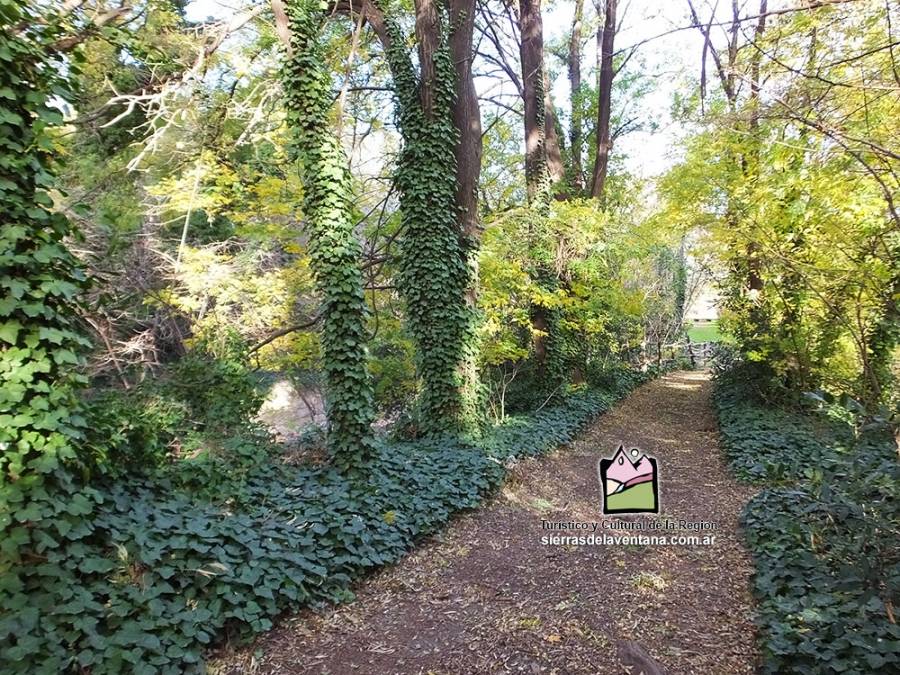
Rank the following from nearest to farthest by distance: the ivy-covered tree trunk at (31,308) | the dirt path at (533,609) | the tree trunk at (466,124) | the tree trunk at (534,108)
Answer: the ivy-covered tree trunk at (31,308) < the dirt path at (533,609) < the tree trunk at (466,124) < the tree trunk at (534,108)

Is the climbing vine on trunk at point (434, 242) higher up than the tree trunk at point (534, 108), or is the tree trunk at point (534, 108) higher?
the tree trunk at point (534, 108)

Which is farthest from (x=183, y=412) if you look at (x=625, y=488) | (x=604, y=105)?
(x=604, y=105)

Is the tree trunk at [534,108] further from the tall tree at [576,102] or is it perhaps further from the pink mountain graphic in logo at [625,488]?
the pink mountain graphic in logo at [625,488]

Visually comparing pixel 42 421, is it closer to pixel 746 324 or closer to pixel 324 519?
pixel 324 519

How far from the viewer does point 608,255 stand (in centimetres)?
948

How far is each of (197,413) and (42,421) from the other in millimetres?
2954

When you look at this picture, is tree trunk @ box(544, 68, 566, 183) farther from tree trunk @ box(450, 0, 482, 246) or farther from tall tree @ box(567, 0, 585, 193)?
tree trunk @ box(450, 0, 482, 246)

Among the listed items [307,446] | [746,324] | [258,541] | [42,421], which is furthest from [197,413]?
[746,324]

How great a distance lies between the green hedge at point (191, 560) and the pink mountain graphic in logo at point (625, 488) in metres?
1.55

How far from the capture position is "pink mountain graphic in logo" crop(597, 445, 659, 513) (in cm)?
501

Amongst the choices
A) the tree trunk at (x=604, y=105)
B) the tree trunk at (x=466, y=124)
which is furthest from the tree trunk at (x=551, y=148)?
the tree trunk at (x=466, y=124)

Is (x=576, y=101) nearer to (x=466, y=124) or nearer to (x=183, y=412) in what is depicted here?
(x=466, y=124)

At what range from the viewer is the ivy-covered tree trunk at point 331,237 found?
5012mm

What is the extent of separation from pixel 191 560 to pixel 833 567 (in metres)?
4.12
